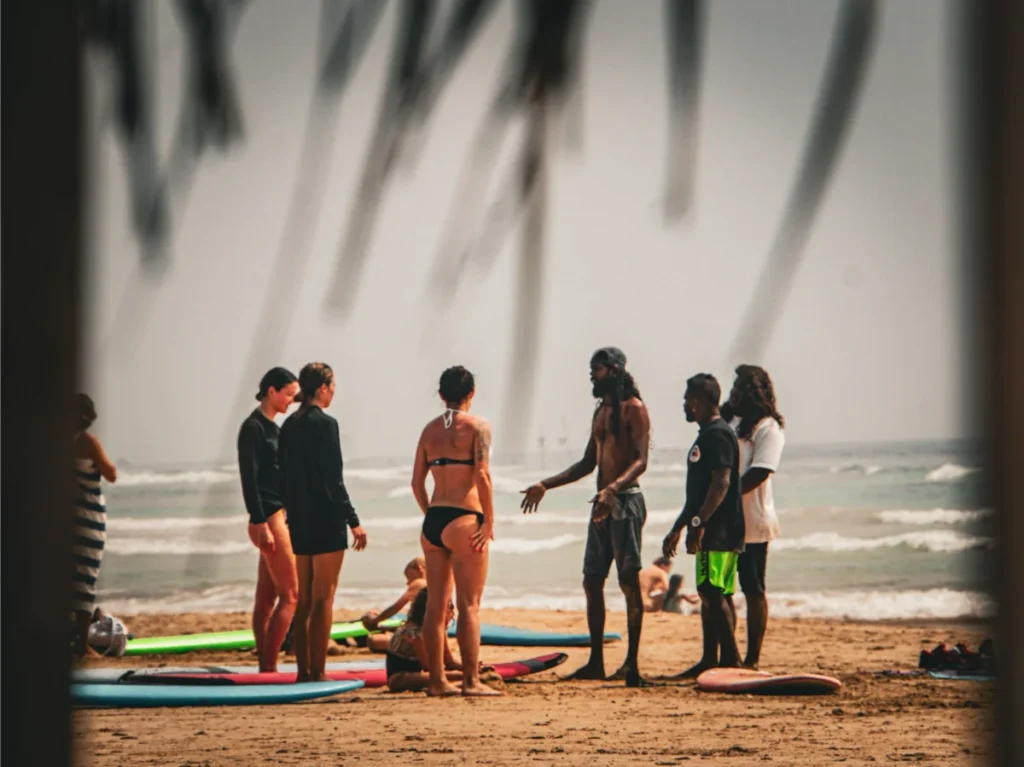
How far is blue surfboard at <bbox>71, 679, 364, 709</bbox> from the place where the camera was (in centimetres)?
724

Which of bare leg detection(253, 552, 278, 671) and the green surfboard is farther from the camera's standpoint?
the green surfboard

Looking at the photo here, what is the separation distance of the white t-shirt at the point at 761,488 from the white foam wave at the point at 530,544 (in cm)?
2110

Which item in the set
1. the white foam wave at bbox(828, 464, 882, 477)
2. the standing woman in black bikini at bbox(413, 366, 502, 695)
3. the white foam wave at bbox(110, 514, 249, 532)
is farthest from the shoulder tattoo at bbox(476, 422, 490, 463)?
the white foam wave at bbox(828, 464, 882, 477)

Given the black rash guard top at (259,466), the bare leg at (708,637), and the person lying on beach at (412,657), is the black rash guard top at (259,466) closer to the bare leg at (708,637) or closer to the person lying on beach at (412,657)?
the person lying on beach at (412,657)

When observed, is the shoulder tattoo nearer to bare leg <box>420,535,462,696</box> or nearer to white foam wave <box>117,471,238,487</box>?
bare leg <box>420,535,462,696</box>

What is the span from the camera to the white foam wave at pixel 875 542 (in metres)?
28.0

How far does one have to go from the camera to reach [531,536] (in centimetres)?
3033

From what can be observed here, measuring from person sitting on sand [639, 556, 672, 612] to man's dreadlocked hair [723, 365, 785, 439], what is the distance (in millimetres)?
6242

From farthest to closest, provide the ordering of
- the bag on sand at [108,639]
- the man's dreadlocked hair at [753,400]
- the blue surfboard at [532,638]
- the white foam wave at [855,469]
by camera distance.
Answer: the white foam wave at [855,469], the blue surfboard at [532,638], the bag on sand at [108,639], the man's dreadlocked hair at [753,400]

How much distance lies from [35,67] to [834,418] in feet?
156

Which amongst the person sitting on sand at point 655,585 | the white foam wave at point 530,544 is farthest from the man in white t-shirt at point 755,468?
the white foam wave at point 530,544

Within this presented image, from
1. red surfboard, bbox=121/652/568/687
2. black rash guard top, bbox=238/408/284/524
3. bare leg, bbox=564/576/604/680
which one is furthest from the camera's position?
bare leg, bbox=564/576/604/680

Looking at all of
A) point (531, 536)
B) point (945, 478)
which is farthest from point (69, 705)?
point (945, 478)

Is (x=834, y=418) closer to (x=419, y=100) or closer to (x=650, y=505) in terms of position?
(x=650, y=505)
